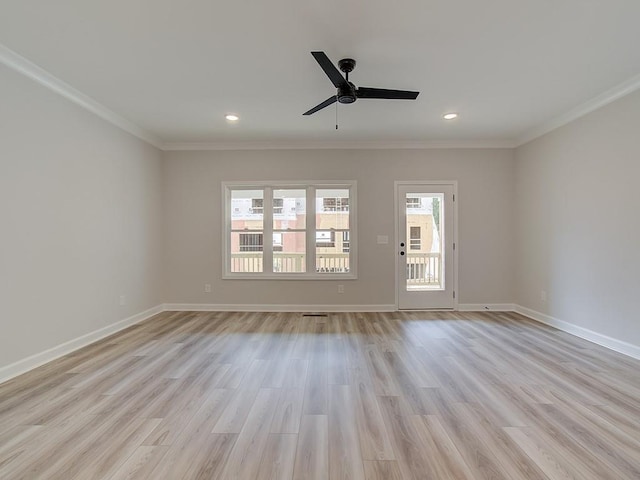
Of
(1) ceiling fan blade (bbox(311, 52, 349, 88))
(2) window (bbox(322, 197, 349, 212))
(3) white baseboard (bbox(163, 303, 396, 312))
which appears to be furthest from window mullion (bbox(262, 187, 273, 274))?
(1) ceiling fan blade (bbox(311, 52, 349, 88))

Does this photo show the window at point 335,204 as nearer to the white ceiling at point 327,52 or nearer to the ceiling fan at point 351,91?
the white ceiling at point 327,52

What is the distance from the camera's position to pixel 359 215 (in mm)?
4746

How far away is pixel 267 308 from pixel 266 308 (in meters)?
0.02

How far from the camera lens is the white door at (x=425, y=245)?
4.74 m

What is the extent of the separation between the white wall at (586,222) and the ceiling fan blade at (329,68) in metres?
3.06

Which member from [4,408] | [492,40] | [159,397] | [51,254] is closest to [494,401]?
[159,397]

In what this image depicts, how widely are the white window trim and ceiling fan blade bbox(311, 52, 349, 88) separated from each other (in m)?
2.46

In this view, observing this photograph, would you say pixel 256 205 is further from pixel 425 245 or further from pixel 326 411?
pixel 326 411

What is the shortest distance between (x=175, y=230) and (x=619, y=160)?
594cm

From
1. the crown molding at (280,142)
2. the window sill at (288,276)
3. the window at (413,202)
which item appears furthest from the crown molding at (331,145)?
the window sill at (288,276)

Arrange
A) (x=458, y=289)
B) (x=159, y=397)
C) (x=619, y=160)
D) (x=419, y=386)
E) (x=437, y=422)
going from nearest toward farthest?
1. (x=437, y=422)
2. (x=159, y=397)
3. (x=419, y=386)
4. (x=619, y=160)
5. (x=458, y=289)

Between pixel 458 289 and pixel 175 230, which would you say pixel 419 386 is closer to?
pixel 458 289

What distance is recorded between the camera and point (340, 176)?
476 cm

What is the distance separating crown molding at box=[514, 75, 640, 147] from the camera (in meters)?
2.88
